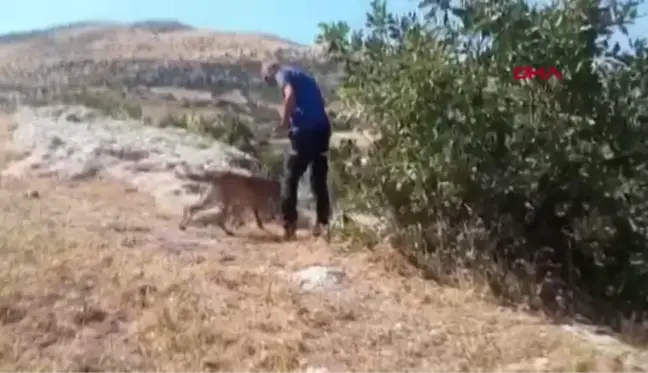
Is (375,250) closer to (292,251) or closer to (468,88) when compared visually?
(292,251)

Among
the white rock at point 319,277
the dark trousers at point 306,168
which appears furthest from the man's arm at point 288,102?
the white rock at point 319,277

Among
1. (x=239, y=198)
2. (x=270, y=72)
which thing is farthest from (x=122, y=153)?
(x=270, y=72)

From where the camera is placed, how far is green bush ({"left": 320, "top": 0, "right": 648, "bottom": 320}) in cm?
663

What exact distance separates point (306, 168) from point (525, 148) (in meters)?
1.94

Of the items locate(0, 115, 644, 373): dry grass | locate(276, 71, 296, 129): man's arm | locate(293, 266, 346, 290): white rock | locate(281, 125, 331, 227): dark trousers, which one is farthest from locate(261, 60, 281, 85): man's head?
locate(293, 266, 346, 290): white rock

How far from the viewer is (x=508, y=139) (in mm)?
6781

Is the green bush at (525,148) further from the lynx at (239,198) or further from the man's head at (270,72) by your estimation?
the lynx at (239,198)

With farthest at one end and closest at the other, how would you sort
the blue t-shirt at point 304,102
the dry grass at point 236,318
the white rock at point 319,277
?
the blue t-shirt at point 304,102
the white rock at point 319,277
the dry grass at point 236,318

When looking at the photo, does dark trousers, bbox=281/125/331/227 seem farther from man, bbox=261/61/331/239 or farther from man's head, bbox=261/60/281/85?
man's head, bbox=261/60/281/85

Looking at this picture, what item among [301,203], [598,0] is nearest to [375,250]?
[598,0]

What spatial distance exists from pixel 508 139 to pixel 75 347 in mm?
3230

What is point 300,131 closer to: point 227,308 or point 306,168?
point 306,168

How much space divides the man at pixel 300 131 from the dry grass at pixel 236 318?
982 millimetres

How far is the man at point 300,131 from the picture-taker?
776cm
